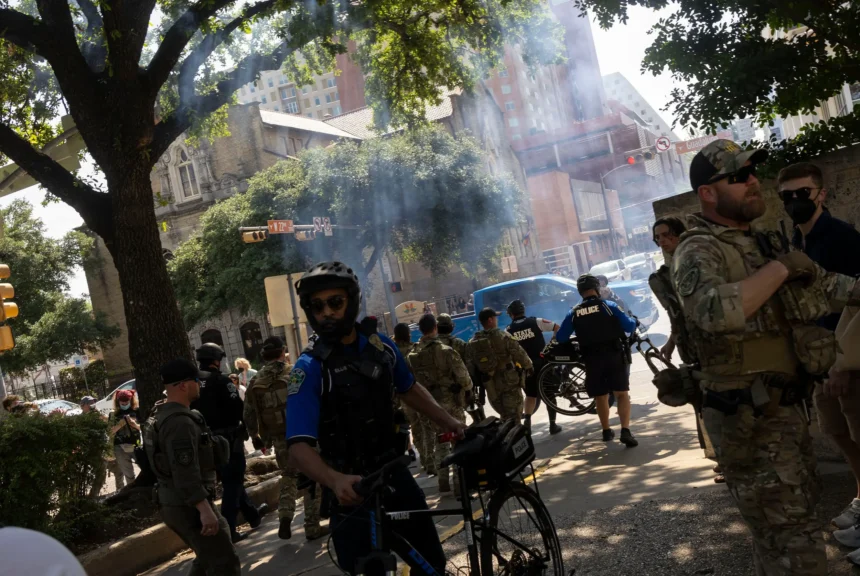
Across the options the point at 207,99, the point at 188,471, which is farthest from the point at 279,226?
the point at 188,471

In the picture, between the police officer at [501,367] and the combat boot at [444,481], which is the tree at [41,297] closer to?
the police officer at [501,367]

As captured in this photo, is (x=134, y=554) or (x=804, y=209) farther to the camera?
(x=134, y=554)

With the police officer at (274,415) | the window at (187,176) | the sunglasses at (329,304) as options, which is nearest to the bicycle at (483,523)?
the sunglasses at (329,304)

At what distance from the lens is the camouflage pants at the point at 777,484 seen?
312 cm

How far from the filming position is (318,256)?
4094cm

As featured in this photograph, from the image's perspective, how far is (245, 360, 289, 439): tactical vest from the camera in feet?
26.0

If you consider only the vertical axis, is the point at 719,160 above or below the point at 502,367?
above

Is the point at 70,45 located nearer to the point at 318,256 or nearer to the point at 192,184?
the point at 318,256

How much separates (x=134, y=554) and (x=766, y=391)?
6.41m

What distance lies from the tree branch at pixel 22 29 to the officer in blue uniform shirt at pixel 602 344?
276 inches

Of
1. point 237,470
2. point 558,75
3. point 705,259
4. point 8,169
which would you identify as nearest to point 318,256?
point 8,169

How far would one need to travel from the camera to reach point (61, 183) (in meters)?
10.4

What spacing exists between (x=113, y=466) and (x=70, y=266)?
39.0 metres

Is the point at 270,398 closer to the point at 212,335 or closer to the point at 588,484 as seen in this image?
the point at 588,484
